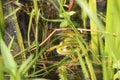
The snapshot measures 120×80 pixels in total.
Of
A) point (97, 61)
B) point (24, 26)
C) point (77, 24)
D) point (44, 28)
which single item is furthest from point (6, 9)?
point (97, 61)

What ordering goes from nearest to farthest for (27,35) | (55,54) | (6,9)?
(55,54) → (27,35) → (6,9)

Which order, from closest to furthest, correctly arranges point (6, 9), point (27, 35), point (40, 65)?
point (40, 65) < point (27, 35) < point (6, 9)

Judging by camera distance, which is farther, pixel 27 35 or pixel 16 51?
pixel 27 35

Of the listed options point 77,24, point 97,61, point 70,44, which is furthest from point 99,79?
point 77,24

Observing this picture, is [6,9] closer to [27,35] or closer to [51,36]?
[27,35]

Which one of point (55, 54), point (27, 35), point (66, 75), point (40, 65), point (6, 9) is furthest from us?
point (6, 9)

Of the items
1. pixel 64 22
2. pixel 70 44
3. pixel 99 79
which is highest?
pixel 64 22

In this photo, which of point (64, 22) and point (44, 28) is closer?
point (64, 22)

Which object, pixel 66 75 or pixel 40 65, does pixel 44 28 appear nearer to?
pixel 40 65

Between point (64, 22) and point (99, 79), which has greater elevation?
point (64, 22)
